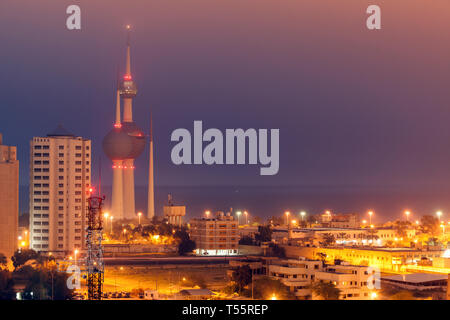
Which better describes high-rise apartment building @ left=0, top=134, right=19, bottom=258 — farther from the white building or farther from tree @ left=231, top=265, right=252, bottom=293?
the white building

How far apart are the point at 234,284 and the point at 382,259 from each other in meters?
8.63

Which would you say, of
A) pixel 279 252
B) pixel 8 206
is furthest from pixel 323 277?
pixel 8 206

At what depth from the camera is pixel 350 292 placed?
90.3ft

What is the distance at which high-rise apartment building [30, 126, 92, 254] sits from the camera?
46.2 m

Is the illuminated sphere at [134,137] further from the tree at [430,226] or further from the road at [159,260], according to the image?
the road at [159,260]

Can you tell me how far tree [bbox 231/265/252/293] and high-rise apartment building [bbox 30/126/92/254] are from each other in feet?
55.2

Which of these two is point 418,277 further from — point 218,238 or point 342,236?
point 218,238

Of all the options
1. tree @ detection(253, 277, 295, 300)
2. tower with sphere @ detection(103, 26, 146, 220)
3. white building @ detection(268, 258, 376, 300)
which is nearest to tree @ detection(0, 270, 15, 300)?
tree @ detection(253, 277, 295, 300)

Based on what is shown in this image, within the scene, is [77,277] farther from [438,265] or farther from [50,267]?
[438,265]

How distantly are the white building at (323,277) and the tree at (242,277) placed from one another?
1.03 metres

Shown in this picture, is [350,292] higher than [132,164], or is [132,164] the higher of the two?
[132,164]

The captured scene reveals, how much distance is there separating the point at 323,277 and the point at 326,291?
186 centimetres

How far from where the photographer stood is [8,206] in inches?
1613
